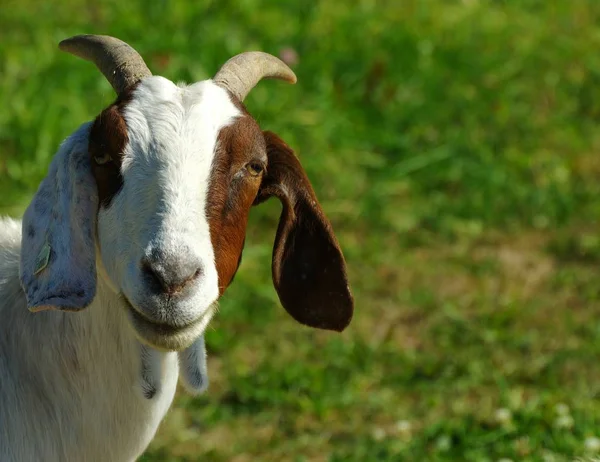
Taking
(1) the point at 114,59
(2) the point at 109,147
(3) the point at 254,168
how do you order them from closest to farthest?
(2) the point at 109,147
(3) the point at 254,168
(1) the point at 114,59

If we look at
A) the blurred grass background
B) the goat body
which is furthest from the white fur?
the blurred grass background

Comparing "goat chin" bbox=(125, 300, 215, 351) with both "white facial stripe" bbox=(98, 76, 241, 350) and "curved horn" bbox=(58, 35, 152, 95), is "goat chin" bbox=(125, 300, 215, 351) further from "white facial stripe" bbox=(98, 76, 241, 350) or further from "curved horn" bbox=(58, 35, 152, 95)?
"curved horn" bbox=(58, 35, 152, 95)


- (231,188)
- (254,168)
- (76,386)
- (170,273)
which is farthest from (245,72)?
(76,386)

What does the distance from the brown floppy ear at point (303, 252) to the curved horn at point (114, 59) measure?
447 mm

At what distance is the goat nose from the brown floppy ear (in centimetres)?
59

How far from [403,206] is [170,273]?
12.6 feet

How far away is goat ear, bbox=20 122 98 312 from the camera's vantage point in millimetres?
3002

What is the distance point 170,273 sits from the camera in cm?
272

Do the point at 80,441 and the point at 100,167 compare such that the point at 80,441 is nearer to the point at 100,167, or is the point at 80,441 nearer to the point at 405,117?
the point at 100,167

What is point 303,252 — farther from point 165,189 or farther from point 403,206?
point 403,206

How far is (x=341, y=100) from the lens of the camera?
7047 mm

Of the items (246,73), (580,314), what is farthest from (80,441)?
(580,314)

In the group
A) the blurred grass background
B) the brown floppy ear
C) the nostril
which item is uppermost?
the nostril

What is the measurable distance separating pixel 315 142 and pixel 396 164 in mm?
540
